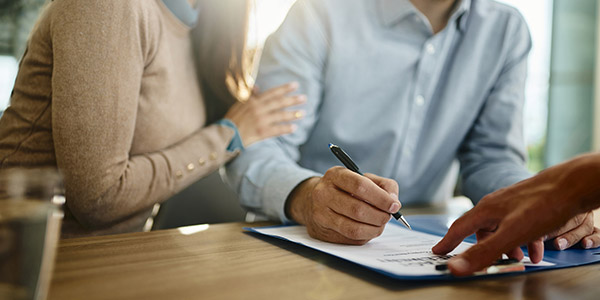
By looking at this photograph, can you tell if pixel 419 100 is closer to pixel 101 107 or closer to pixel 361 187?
pixel 361 187

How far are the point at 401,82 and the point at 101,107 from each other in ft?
2.44

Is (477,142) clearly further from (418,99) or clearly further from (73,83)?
(73,83)

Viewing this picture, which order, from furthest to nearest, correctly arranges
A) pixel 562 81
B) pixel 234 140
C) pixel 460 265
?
pixel 562 81 → pixel 234 140 → pixel 460 265

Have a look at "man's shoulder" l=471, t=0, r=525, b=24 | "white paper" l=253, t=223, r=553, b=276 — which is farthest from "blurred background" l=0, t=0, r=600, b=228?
"white paper" l=253, t=223, r=553, b=276

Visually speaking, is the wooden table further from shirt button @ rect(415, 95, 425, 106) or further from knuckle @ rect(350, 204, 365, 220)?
shirt button @ rect(415, 95, 425, 106)

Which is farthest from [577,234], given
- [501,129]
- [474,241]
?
[501,129]

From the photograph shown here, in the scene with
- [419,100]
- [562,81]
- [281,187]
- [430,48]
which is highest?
[430,48]

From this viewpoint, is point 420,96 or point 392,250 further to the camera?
point 420,96

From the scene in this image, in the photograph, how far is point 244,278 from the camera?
1.56ft

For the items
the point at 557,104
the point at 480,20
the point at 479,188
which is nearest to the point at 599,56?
the point at 557,104

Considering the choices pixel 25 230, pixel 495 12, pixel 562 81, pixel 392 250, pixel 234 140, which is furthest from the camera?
pixel 562 81

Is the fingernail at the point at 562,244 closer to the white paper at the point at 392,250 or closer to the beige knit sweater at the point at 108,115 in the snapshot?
the white paper at the point at 392,250

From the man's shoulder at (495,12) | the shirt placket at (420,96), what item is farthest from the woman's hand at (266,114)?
the man's shoulder at (495,12)

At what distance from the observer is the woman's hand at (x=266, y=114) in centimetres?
105
